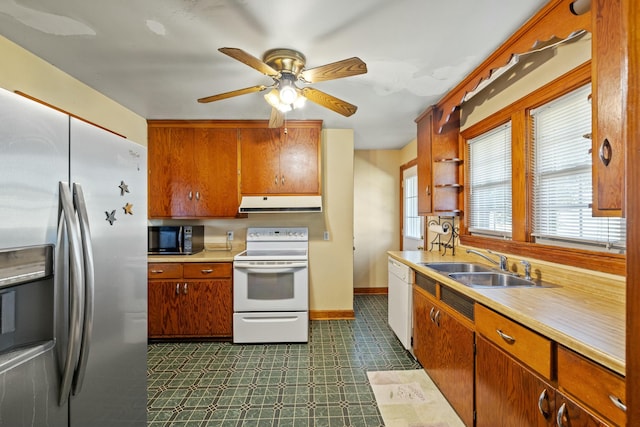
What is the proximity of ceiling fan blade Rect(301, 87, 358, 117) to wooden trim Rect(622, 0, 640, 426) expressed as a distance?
1.63m

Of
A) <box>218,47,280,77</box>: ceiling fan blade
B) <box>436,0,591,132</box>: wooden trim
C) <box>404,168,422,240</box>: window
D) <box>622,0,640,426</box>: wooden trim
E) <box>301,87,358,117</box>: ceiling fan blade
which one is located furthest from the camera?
<box>404,168,422,240</box>: window

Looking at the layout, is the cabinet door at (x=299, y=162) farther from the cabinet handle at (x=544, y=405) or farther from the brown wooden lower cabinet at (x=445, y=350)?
the cabinet handle at (x=544, y=405)

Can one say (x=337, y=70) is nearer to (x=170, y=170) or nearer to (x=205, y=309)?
(x=170, y=170)

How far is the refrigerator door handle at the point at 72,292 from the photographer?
896 mm

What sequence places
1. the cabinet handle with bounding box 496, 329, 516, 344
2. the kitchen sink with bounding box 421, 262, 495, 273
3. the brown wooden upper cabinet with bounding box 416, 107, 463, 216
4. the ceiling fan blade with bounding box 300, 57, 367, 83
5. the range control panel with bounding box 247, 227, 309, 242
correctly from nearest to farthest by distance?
the cabinet handle with bounding box 496, 329, 516, 344 < the ceiling fan blade with bounding box 300, 57, 367, 83 < the kitchen sink with bounding box 421, 262, 495, 273 < the brown wooden upper cabinet with bounding box 416, 107, 463, 216 < the range control panel with bounding box 247, 227, 309, 242

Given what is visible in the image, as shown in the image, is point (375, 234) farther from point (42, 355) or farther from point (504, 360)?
point (42, 355)

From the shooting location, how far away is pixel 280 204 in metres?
3.23

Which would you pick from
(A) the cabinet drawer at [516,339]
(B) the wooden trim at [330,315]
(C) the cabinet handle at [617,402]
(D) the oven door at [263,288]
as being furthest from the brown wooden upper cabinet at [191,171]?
(C) the cabinet handle at [617,402]

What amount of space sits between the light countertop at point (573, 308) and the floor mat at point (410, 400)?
869 mm

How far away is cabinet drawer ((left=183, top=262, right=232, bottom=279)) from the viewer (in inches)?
116

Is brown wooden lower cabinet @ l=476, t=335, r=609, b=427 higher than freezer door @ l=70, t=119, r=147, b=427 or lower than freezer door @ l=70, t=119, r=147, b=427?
lower

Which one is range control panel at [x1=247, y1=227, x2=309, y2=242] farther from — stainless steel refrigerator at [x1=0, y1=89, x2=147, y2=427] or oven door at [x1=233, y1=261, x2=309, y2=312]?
stainless steel refrigerator at [x1=0, y1=89, x2=147, y2=427]

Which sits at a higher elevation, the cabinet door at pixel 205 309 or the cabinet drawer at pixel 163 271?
the cabinet drawer at pixel 163 271

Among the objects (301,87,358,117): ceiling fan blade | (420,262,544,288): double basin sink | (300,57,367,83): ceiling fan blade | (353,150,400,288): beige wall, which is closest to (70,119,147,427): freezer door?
(300,57,367,83): ceiling fan blade
